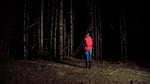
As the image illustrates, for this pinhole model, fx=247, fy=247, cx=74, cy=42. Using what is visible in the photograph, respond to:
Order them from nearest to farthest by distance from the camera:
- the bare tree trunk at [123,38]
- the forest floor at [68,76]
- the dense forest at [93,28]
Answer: the forest floor at [68,76] < the bare tree trunk at [123,38] < the dense forest at [93,28]

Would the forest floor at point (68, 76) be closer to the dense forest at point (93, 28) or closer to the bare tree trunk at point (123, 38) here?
the bare tree trunk at point (123, 38)

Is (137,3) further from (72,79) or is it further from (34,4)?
(72,79)

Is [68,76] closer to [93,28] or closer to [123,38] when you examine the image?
[93,28]

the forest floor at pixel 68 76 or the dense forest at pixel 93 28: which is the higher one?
the dense forest at pixel 93 28

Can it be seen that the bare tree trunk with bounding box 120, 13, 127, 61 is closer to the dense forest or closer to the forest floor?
the dense forest

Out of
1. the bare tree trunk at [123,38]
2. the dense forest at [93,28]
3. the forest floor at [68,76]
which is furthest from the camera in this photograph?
the dense forest at [93,28]

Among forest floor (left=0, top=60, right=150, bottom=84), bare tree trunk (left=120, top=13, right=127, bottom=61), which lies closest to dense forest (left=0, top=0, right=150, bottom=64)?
bare tree trunk (left=120, top=13, right=127, bottom=61)

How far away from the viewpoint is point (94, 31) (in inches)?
730

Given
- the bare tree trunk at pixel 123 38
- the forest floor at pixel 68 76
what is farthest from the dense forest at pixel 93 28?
the forest floor at pixel 68 76

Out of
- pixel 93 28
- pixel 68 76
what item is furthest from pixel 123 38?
pixel 68 76

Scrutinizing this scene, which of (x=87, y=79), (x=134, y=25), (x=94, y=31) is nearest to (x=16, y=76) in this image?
(x=87, y=79)

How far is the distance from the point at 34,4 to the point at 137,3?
29.1 ft

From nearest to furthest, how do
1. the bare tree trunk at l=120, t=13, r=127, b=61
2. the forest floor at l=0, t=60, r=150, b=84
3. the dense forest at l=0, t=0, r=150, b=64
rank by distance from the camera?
1. the forest floor at l=0, t=60, r=150, b=84
2. the bare tree trunk at l=120, t=13, r=127, b=61
3. the dense forest at l=0, t=0, r=150, b=64

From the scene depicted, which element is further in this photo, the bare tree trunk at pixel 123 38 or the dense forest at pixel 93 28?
the dense forest at pixel 93 28
